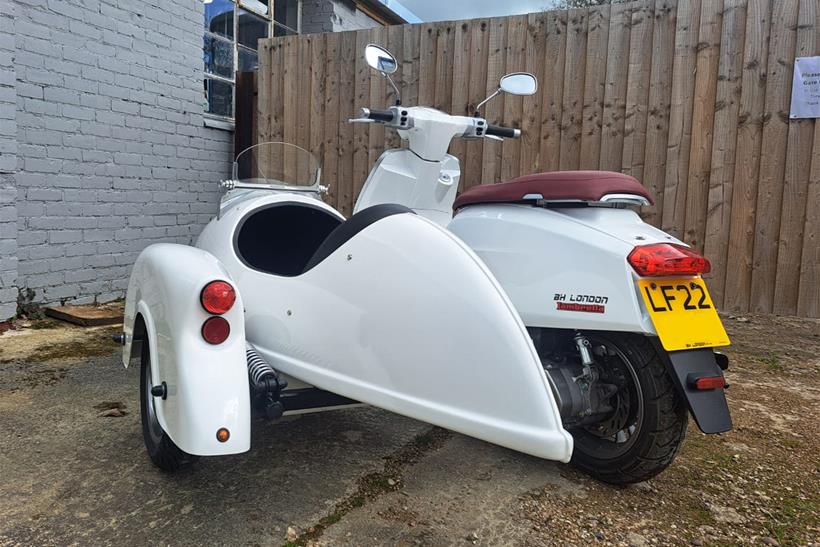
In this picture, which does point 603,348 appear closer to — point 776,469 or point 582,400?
point 582,400

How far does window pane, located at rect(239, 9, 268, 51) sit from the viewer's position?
743 centimetres

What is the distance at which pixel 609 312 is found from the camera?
209cm

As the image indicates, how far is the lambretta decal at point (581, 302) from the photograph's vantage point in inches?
82.7

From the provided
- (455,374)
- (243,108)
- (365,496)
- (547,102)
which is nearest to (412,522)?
(365,496)

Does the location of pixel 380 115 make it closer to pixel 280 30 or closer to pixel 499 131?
pixel 499 131

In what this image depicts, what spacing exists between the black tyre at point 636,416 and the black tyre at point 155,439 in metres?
1.47

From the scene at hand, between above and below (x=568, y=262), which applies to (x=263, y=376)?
below

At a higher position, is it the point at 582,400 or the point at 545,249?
the point at 545,249

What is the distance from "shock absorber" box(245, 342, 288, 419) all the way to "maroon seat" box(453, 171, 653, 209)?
1.09m

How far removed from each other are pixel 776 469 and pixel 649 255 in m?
1.11

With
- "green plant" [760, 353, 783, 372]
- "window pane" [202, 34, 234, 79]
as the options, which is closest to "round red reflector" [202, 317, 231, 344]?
"green plant" [760, 353, 783, 372]

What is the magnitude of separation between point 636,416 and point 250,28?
22.6 ft

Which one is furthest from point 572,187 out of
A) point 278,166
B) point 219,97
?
point 219,97

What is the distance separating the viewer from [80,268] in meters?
5.34
